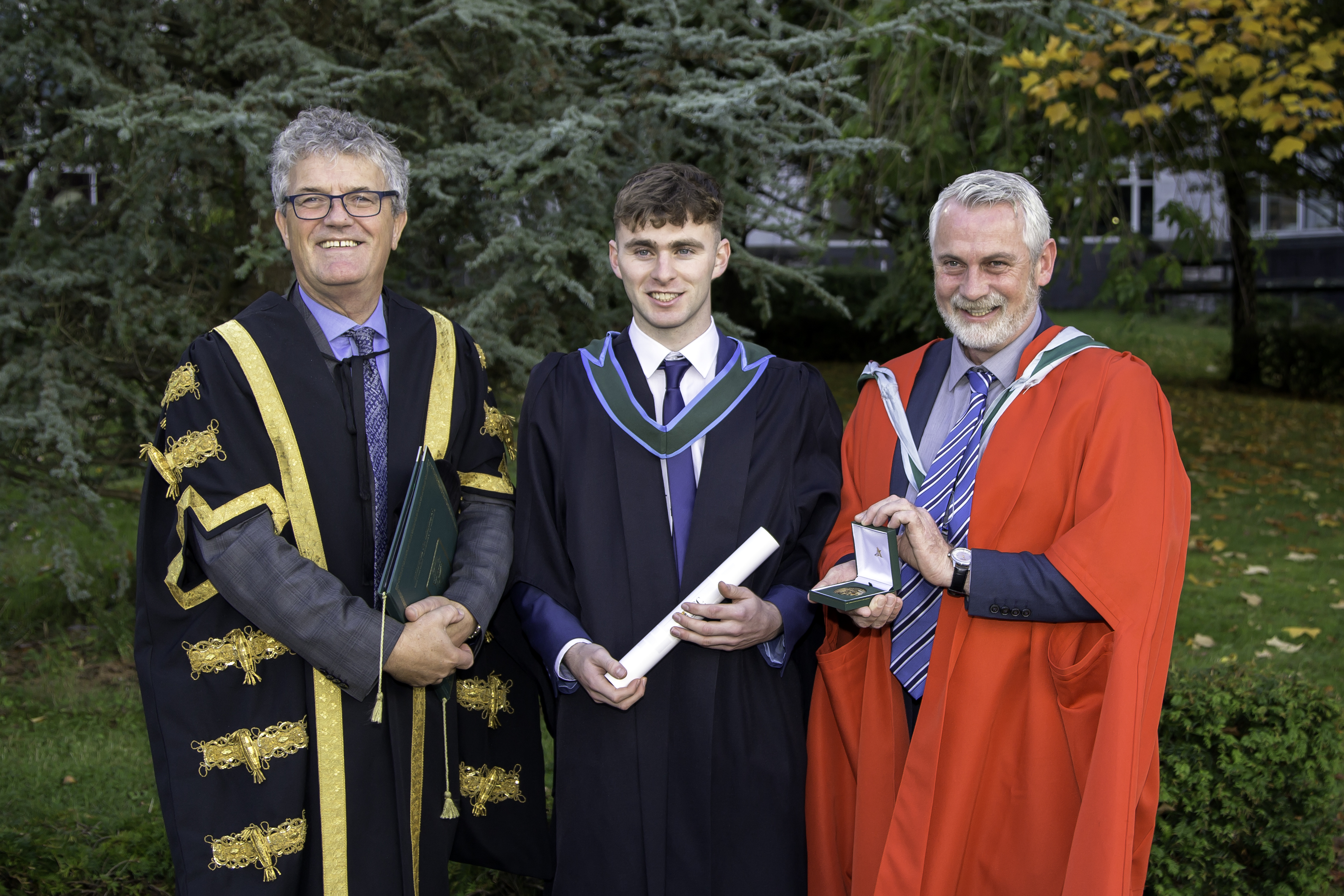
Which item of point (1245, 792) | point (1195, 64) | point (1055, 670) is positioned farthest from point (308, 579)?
point (1195, 64)

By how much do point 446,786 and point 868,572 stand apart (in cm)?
117

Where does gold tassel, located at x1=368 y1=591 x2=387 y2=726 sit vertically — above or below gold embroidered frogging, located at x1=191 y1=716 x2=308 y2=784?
above

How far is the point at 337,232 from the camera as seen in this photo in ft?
8.48

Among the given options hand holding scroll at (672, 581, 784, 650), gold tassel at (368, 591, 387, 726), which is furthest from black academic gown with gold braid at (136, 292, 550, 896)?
hand holding scroll at (672, 581, 784, 650)

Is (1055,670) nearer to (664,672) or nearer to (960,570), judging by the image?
(960,570)

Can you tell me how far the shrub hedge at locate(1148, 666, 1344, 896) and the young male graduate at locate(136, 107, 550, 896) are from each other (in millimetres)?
2092

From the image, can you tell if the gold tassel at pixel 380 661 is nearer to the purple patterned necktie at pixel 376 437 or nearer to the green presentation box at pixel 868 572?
the purple patterned necktie at pixel 376 437

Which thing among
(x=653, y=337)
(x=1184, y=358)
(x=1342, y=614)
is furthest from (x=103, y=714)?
(x=1184, y=358)

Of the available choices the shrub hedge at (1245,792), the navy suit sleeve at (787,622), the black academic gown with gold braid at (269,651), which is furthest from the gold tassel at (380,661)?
the shrub hedge at (1245,792)

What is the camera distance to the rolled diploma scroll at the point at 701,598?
243 cm

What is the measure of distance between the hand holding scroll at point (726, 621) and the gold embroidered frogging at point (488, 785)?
0.79 m

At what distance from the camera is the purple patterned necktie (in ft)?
8.62

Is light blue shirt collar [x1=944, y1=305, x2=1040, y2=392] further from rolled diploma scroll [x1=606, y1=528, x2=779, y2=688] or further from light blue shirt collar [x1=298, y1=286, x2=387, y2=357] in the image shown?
light blue shirt collar [x1=298, y1=286, x2=387, y2=357]

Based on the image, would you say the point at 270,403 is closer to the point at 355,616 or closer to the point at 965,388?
the point at 355,616
